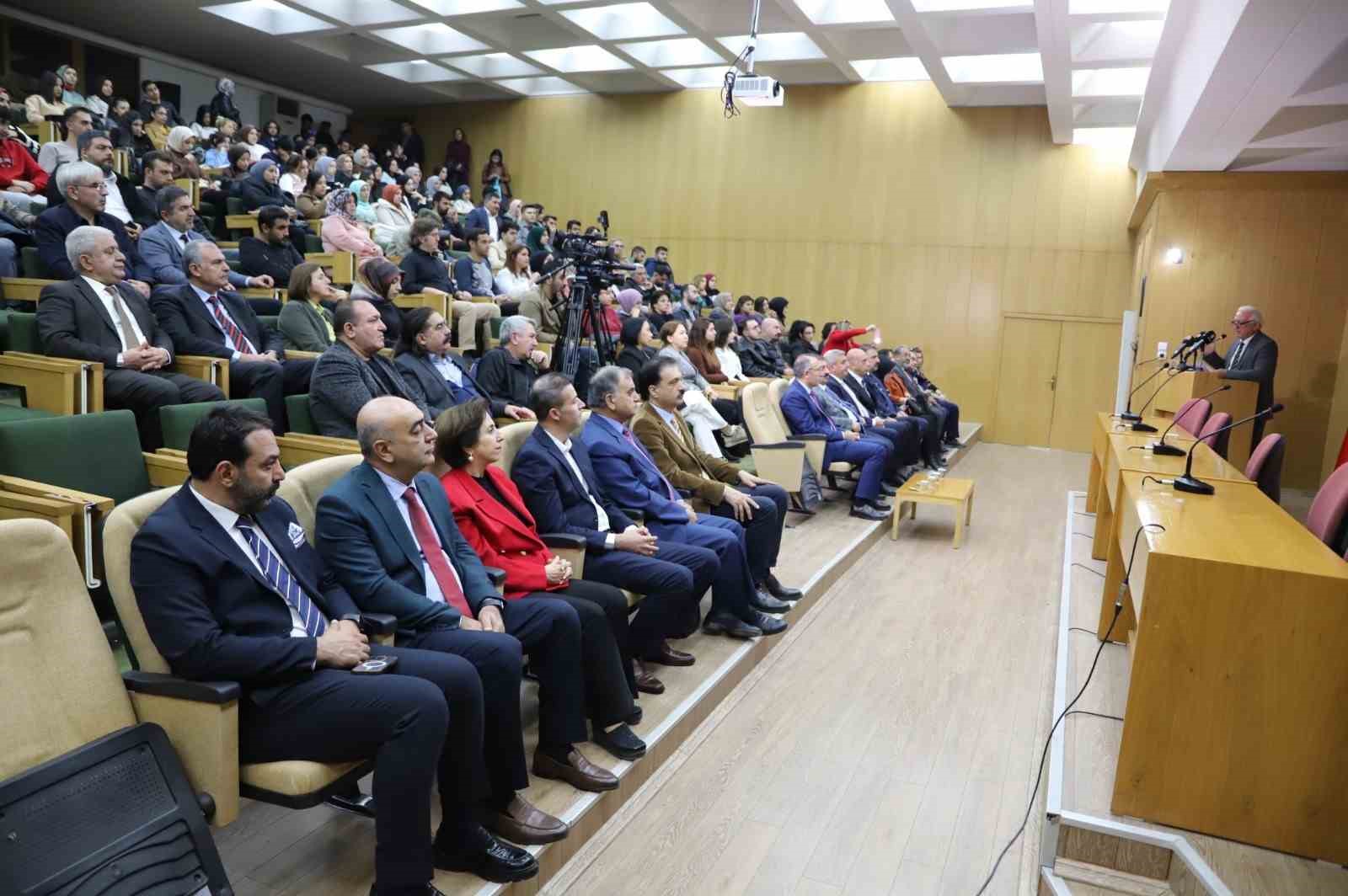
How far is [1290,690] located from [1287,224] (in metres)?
6.34

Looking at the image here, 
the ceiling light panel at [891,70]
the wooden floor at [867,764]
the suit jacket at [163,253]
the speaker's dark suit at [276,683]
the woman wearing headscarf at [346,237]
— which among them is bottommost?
the wooden floor at [867,764]

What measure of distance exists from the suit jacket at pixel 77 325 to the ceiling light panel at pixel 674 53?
7.05 m

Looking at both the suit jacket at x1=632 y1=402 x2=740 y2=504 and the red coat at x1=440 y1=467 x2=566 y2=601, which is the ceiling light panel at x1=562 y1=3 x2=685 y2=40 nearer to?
the suit jacket at x1=632 y1=402 x2=740 y2=504

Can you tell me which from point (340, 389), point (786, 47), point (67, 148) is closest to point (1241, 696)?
point (340, 389)

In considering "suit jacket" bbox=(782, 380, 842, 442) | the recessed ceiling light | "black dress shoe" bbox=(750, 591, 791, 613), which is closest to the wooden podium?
"suit jacket" bbox=(782, 380, 842, 442)

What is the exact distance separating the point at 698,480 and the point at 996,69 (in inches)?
262

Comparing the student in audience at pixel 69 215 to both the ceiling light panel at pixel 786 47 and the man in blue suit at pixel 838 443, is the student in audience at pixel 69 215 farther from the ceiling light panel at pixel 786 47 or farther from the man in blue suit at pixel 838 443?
the ceiling light panel at pixel 786 47

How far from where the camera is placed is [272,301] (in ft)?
14.7

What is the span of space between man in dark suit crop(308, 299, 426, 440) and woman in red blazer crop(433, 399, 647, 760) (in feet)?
2.26

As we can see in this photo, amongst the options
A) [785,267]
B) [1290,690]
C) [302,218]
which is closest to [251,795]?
[1290,690]

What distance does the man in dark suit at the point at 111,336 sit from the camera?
295cm

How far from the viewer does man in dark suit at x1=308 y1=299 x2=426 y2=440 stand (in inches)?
119

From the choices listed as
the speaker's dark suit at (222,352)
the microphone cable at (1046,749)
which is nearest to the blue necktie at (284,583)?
the microphone cable at (1046,749)

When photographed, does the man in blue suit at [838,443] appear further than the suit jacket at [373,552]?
Yes
